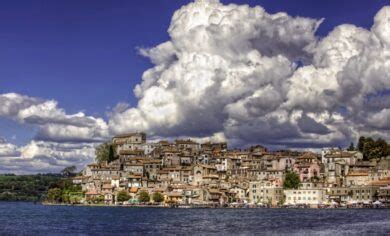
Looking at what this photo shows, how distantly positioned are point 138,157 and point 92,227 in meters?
77.6

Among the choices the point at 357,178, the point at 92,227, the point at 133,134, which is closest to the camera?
the point at 92,227

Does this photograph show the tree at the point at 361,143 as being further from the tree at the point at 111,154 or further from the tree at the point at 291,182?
the tree at the point at 111,154

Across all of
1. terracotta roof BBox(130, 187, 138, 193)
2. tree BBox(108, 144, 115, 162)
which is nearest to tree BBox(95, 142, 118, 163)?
tree BBox(108, 144, 115, 162)

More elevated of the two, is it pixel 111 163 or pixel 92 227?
pixel 111 163

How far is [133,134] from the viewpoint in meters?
165

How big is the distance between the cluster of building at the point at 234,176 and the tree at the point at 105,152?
1527mm

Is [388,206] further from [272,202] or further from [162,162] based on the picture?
[162,162]

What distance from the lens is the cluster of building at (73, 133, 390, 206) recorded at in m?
127

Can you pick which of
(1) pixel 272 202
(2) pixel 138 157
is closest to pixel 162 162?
(2) pixel 138 157

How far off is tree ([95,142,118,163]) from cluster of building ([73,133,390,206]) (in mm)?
1527

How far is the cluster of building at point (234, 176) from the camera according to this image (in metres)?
127

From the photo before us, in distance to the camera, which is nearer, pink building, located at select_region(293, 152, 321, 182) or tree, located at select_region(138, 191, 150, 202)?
tree, located at select_region(138, 191, 150, 202)

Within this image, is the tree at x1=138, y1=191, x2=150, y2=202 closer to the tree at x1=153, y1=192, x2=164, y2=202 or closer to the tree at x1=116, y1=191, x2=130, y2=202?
the tree at x1=153, y1=192, x2=164, y2=202

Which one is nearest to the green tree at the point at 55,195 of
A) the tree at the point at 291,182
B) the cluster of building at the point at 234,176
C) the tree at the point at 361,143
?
the cluster of building at the point at 234,176
